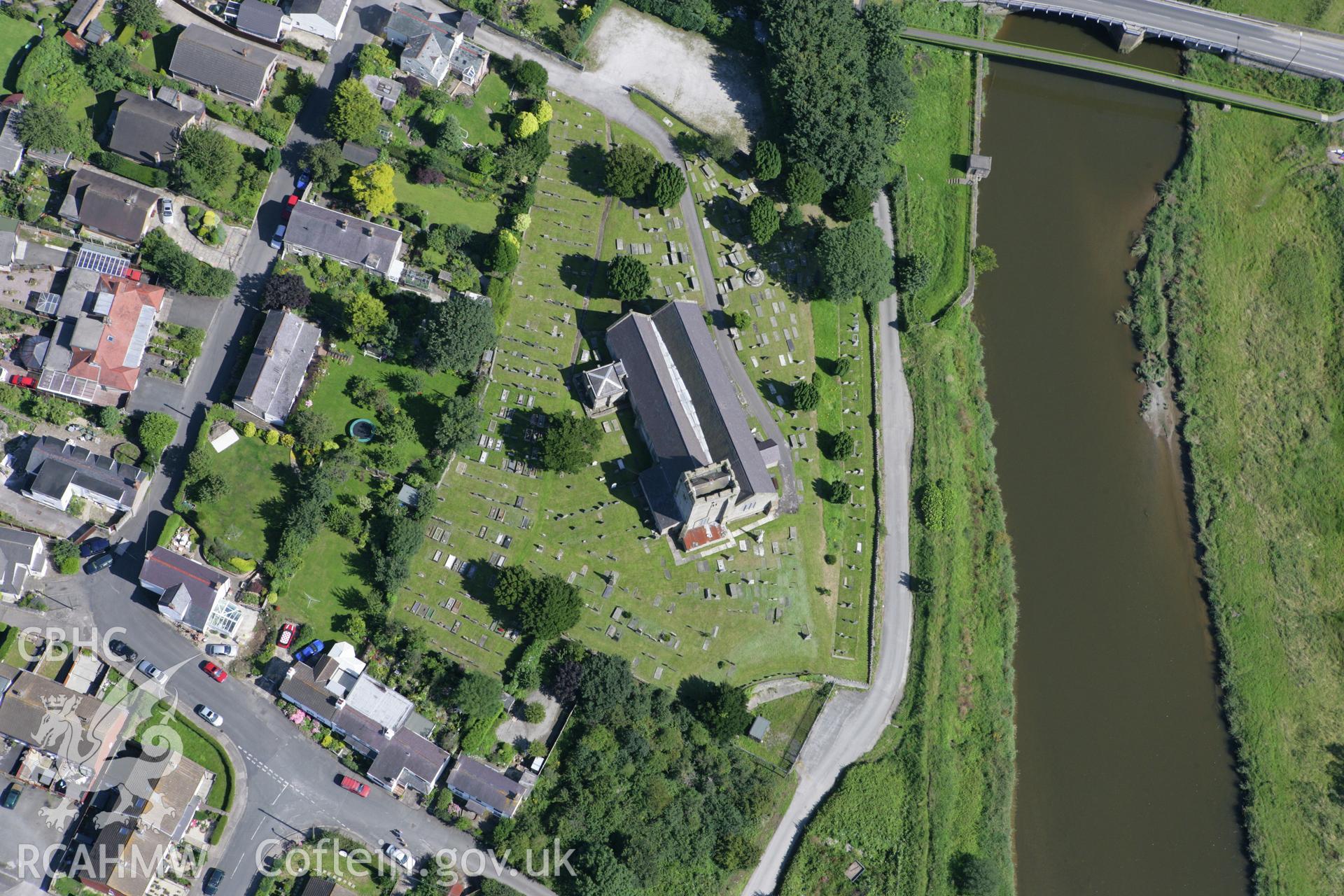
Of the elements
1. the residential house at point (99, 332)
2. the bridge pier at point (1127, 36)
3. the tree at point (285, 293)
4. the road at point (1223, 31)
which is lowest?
the residential house at point (99, 332)

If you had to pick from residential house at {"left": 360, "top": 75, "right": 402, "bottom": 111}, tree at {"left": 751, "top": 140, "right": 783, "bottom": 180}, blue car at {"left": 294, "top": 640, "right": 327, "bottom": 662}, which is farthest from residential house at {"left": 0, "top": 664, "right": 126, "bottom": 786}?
tree at {"left": 751, "top": 140, "right": 783, "bottom": 180}

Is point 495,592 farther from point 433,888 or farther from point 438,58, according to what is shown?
point 438,58

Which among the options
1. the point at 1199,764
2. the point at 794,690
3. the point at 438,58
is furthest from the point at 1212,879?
the point at 438,58

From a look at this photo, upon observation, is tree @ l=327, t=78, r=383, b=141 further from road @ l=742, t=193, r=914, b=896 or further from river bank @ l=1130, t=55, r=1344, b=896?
river bank @ l=1130, t=55, r=1344, b=896

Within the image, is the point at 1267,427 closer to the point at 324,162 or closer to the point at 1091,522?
the point at 1091,522

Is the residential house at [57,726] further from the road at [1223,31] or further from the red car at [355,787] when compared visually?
the road at [1223,31]

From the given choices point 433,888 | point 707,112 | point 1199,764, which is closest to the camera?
point 433,888

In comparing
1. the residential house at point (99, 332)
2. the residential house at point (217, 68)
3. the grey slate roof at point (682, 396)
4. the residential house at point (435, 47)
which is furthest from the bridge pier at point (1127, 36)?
the residential house at point (99, 332)
